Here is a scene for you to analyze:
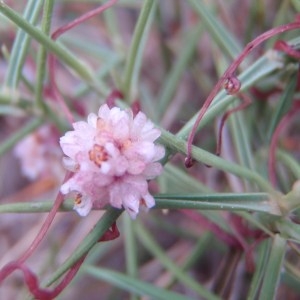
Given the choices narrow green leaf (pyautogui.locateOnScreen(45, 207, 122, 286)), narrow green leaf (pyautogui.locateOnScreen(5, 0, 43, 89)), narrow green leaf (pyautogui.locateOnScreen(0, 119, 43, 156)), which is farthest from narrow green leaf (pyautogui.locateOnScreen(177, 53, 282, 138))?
narrow green leaf (pyautogui.locateOnScreen(0, 119, 43, 156))

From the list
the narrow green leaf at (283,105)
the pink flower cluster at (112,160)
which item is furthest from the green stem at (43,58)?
the narrow green leaf at (283,105)

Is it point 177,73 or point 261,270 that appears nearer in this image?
point 261,270

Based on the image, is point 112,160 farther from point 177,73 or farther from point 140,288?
point 177,73

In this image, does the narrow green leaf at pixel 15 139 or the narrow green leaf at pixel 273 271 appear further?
the narrow green leaf at pixel 15 139

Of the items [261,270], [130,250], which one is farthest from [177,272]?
[261,270]

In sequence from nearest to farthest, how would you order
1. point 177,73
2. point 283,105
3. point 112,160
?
point 112,160
point 283,105
point 177,73

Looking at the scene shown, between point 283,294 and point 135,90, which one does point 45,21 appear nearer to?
point 135,90

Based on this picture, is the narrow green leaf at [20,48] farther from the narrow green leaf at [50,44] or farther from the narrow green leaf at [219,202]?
the narrow green leaf at [219,202]
